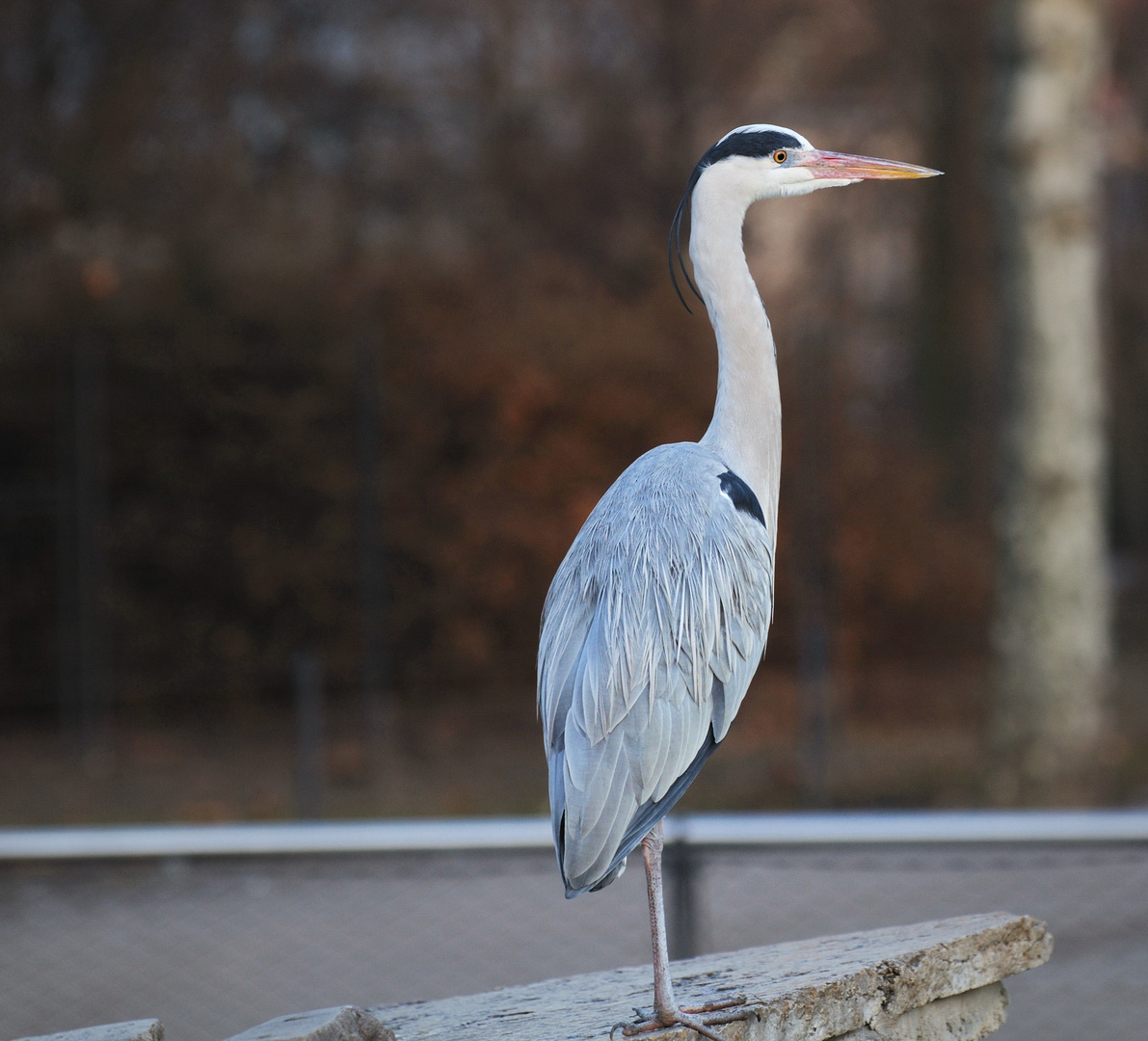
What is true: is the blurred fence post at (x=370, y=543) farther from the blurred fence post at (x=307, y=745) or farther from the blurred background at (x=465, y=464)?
the blurred fence post at (x=307, y=745)

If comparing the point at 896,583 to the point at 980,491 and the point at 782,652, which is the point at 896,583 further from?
the point at 980,491

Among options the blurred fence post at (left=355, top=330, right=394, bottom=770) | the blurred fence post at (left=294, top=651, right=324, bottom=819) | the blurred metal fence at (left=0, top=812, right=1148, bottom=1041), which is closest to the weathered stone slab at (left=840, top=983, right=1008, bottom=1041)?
the blurred metal fence at (left=0, top=812, right=1148, bottom=1041)

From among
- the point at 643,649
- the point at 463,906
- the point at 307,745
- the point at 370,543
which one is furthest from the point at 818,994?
the point at 370,543

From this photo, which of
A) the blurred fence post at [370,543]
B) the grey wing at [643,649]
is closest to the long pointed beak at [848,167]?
the grey wing at [643,649]

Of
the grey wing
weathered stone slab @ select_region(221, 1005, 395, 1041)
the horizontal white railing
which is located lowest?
weathered stone slab @ select_region(221, 1005, 395, 1041)

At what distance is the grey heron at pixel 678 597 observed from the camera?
2.69 m

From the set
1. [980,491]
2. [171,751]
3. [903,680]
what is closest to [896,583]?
[903,680]

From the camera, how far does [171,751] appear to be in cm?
934

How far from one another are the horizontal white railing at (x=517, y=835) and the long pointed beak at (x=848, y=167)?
5.40 ft

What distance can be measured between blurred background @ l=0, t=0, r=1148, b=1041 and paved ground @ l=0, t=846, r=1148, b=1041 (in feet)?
0.11

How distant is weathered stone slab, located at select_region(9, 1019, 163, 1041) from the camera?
103 inches

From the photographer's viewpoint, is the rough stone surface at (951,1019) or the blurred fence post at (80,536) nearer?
the rough stone surface at (951,1019)

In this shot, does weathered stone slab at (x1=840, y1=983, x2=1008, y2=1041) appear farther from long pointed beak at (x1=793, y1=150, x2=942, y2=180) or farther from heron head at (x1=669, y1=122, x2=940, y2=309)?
long pointed beak at (x1=793, y1=150, x2=942, y2=180)

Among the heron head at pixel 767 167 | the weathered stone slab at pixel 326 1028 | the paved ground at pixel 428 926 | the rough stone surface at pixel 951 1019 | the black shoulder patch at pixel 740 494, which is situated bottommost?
the paved ground at pixel 428 926
